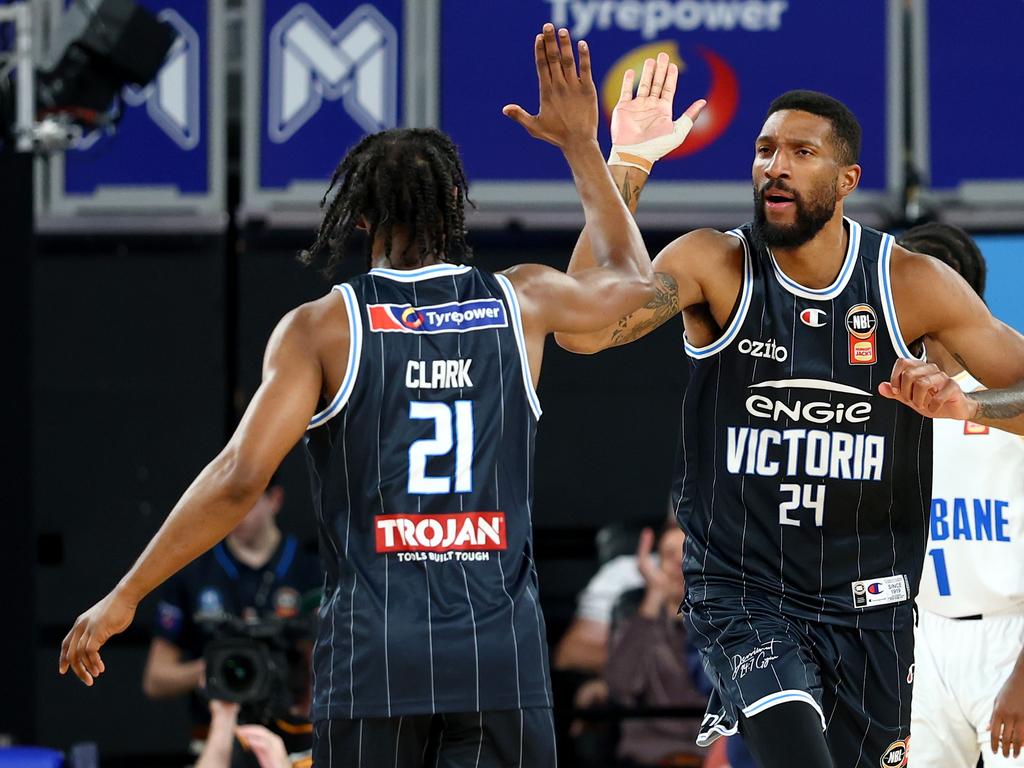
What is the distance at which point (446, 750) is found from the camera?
3414mm

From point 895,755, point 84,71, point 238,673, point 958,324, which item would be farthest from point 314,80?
point 895,755

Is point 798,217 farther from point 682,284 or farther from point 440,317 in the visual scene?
point 440,317

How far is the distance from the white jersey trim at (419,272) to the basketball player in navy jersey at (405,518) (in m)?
0.01

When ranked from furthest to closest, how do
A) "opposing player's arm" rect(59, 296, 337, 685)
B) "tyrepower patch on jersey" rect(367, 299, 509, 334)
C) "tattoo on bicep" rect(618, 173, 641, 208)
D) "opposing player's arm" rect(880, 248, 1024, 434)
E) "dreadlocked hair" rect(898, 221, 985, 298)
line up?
"dreadlocked hair" rect(898, 221, 985, 298) < "tattoo on bicep" rect(618, 173, 641, 208) < "opposing player's arm" rect(880, 248, 1024, 434) < "tyrepower patch on jersey" rect(367, 299, 509, 334) < "opposing player's arm" rect(59, 296, 337, 685)

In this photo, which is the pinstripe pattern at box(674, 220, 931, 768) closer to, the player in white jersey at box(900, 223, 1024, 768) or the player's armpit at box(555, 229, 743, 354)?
the player's armpit at box(555, 229, 743, 354)

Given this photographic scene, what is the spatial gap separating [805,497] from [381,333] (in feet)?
4.42

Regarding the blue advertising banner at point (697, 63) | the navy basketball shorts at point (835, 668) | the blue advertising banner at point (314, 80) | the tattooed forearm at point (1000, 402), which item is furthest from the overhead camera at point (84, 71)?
the tattooed forearm at point (1000, 402)

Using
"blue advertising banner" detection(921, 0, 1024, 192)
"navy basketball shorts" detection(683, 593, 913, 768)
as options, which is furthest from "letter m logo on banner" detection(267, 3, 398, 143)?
"navy basketball shorts" detection(683, 593, 913, 768)

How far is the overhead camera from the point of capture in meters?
7.95

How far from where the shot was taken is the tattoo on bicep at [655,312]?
418 centimetres

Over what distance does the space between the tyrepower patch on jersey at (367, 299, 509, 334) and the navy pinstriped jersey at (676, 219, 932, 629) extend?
982mm

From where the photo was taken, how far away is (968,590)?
16.4ft

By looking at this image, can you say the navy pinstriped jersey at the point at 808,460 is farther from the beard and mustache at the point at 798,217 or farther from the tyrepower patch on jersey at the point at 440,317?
the tyrepower patch on jersey at the point at 440,317

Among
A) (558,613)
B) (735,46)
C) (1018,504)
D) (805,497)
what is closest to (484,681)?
(805,497)
